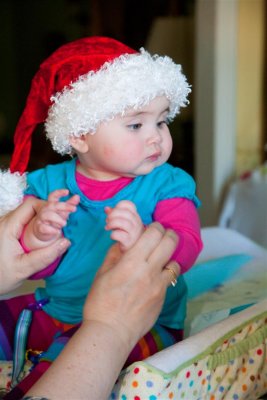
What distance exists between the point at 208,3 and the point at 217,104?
15.9 inches

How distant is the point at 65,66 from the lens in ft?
3.07

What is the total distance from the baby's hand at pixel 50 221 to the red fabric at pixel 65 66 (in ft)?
0.65

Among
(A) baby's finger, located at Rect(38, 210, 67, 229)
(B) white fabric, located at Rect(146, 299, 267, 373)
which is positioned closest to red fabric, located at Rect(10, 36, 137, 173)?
(A) baby's finger, located at Rect(38, 210, 67, 229)

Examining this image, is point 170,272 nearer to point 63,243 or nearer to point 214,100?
point 63,243

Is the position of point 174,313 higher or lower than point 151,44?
lower

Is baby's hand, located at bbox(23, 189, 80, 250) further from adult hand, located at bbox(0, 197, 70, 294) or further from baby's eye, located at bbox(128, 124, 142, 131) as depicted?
baby's eye, located at bbox(128, 124, 142, 131)

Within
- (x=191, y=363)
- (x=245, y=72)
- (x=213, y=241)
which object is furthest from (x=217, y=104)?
(x=191, y=363)

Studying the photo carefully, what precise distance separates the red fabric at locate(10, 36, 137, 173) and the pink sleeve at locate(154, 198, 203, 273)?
0.76 feet

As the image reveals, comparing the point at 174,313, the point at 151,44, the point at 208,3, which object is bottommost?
the point at 174,313

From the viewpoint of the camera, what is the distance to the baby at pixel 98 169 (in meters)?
0.89

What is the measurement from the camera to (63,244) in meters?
0.88

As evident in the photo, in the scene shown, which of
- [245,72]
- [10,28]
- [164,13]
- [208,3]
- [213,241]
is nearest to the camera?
[213,241]

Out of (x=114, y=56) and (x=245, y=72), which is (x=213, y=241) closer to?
(x=114, y=56)

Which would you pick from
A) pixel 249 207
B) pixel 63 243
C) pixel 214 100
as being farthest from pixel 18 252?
pixel 214 100
